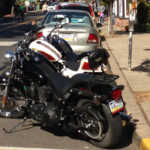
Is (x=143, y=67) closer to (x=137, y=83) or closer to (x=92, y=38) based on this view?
(x=92, y=38)

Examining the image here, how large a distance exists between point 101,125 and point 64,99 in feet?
2.06

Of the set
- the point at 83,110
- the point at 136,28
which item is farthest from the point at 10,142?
the point at 136,28

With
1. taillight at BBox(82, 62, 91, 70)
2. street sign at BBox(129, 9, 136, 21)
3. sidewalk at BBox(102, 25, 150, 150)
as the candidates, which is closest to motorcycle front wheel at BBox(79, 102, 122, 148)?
sidewalk at BBox(102, 25, 150, 150)

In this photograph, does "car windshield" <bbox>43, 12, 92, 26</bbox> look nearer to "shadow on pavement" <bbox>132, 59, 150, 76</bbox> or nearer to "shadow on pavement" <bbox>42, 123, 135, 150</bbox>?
"shadow on pavement" <bbox>132, 59, 150, 76</bbox>

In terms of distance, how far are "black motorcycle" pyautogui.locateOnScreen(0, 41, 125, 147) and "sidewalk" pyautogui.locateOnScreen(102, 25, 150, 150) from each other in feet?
1.97

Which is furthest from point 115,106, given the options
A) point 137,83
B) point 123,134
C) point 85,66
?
point 137,83

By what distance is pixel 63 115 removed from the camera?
555cm

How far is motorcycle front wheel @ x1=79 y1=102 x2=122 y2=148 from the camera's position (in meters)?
5.23

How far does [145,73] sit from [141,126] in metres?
4.18

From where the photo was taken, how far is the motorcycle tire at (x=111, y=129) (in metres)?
5.21

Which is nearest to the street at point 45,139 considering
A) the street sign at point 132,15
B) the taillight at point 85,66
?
the taillight at point 85,66

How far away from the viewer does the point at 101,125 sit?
5250mm

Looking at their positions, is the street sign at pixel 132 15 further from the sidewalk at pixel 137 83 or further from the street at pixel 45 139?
the street at pixel 45 139

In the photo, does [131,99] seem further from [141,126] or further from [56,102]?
[56,102]
